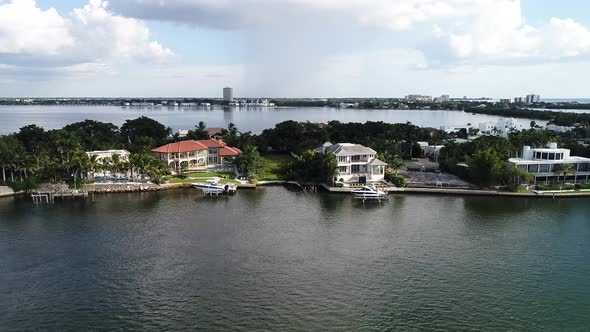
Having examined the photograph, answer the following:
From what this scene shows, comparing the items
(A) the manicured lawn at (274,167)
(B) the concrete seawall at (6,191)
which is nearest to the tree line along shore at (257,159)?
(A) the manicured lawn at (274,167)

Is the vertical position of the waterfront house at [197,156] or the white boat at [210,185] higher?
the waterfront house at [197,156]

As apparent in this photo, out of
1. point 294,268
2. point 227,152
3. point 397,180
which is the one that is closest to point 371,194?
point 397,180

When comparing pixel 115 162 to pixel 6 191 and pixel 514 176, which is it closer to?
pixel 6 191

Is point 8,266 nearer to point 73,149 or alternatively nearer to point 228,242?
point 228,242

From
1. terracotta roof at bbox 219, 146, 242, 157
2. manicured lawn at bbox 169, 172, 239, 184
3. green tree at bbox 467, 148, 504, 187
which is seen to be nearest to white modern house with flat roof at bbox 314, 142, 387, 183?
green tree at bbox 467, 148, 504, 187

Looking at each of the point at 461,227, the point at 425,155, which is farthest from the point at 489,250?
the point at 425,155

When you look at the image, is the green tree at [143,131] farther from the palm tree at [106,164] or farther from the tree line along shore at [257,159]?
the palm tree at [106,164]
